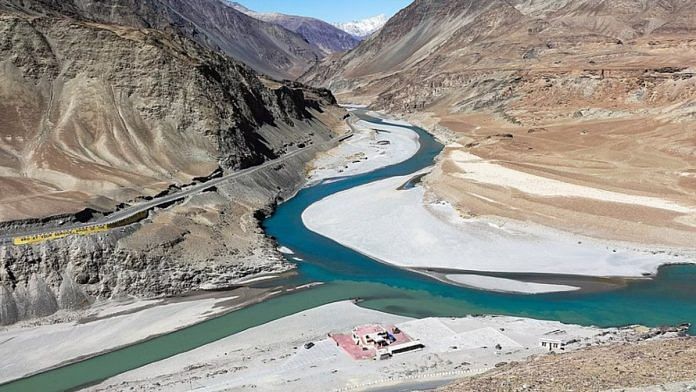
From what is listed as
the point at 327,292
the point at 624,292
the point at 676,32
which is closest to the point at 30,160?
the point at 327,292

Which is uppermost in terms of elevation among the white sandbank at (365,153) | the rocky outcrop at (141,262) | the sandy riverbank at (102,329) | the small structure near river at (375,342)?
the white sandbank at (365,153)

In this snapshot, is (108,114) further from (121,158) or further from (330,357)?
(330,357)

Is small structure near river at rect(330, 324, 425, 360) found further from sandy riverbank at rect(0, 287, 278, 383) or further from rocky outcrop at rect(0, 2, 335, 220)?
rocky outcrop at rect(0, 2, 335, 220)

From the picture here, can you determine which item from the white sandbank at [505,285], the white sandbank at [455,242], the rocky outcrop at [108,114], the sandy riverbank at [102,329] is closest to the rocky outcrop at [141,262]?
the sandy riverbank at [102,329]

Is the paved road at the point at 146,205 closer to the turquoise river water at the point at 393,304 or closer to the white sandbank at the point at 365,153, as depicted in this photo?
the white sandbank at the point at 365,153

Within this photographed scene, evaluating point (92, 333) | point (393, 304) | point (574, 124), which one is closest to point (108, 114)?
point (92, 333)
